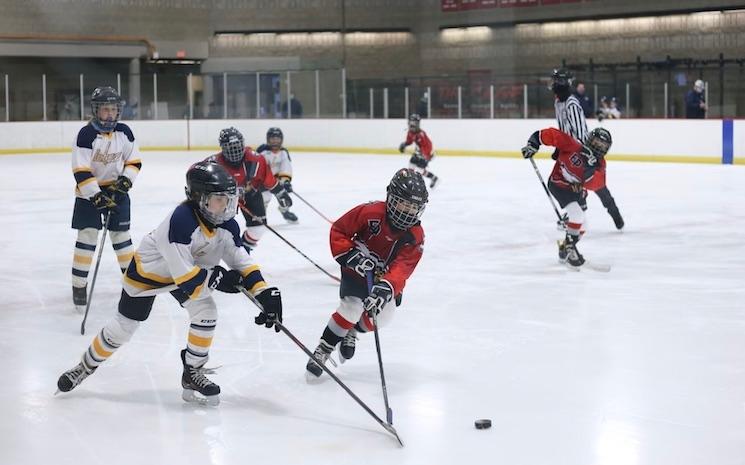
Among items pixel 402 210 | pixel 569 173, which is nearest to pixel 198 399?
pixel 402 210

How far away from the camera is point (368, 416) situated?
151 inches

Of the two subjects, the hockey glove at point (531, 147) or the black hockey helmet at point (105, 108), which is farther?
the hockey glove at point (531, 147)

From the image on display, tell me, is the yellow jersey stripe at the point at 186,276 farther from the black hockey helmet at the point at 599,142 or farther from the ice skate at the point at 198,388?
the black hockey helmet at the point at 599,142

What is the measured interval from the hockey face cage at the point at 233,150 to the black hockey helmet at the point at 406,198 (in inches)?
131

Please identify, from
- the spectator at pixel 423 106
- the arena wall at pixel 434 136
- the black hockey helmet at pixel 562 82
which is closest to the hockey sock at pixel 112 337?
the black hockey helmet at pixel 562 82

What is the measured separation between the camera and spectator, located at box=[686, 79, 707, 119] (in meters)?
16.4

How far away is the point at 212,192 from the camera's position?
3.61 meters

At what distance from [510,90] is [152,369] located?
14659mm

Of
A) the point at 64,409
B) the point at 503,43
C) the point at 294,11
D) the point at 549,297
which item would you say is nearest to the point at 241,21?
the point at 294,11

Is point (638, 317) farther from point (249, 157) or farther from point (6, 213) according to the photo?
point (6, 213)

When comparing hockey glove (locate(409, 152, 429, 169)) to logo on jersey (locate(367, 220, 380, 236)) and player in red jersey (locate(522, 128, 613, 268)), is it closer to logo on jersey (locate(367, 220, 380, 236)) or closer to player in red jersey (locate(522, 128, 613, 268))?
player in red jersey (locate(522, 128, 613, 268))

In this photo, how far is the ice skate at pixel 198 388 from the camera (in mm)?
3977

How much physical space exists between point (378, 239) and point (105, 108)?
228cm

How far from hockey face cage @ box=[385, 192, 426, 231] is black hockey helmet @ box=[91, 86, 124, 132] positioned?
7.73 feet
